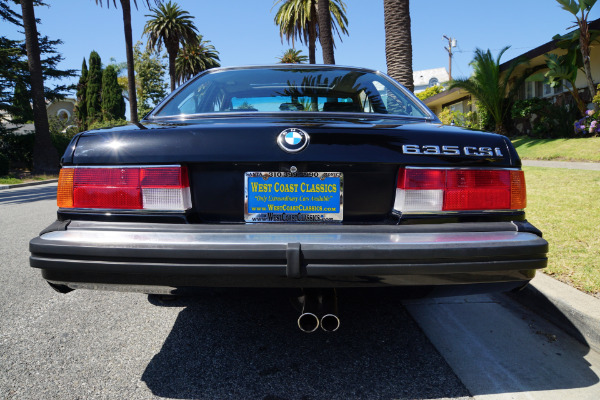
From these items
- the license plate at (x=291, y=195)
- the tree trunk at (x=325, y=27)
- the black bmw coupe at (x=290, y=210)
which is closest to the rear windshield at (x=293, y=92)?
the black bmw coupe at (x=290, y=210)

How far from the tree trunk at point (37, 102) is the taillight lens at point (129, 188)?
17440mm

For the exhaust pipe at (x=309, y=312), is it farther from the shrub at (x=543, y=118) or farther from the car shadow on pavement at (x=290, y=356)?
the shrub at (x=543, y=118)

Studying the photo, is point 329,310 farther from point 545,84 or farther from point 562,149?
point 545,84

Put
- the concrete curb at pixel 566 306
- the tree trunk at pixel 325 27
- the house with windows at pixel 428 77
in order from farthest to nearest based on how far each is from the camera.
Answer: the house with windows at pixel 428 77 < the tree trunk at pixel 325 27 < the concrete curb at pixel 566 306

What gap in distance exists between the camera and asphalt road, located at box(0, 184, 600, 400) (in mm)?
2031

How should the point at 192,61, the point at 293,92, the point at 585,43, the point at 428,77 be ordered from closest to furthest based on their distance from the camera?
the point at 293,92
the point at 585,43
the point at 192,61
the point at 428,77

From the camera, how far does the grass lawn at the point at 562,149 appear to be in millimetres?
11458

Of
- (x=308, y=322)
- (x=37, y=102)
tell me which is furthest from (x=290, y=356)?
(x=37, y=102)

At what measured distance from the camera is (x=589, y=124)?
1359cm

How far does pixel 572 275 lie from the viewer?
3123 mm

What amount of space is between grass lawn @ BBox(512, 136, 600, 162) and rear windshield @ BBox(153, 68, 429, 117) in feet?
32.5

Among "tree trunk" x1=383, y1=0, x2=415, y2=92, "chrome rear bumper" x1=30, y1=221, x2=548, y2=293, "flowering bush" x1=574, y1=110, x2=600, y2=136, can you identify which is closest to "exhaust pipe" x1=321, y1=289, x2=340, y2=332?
"chrome rear bumper" x1=30, y1=221, x2=548, y2=293

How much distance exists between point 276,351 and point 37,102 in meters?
17.9

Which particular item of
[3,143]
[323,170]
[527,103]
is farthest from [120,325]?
[3,143]
